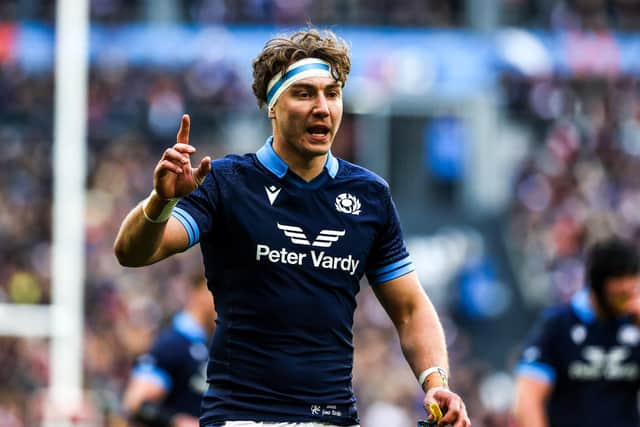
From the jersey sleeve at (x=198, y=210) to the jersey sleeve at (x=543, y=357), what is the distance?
10.8ft

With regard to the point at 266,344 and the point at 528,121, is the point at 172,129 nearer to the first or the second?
the point at 528,121

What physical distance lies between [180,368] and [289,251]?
319 centimetres

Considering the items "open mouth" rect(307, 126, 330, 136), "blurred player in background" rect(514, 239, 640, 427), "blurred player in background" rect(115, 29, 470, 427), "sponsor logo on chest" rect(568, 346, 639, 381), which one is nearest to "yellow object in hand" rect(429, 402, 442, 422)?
"blurred player in background" rect(115, 29, 470, 427)

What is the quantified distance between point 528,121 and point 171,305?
33.6ft

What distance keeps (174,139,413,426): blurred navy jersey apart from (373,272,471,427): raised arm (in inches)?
8.9

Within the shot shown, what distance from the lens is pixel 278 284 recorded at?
4.82m

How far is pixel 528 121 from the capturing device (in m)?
25.4

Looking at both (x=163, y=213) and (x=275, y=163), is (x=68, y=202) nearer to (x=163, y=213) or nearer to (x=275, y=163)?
(x=275, y=163)

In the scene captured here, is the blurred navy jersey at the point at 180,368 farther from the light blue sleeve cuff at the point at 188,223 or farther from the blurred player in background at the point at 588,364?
the light blue sleeve cuff at the point at 188,223

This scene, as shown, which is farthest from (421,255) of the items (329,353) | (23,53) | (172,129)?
(329,353)

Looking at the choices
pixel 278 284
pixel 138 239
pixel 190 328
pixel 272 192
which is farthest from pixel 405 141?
pixel 138 239

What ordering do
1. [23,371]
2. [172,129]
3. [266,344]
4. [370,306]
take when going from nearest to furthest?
[266,344] → [23,371] → [370,306] → [172,129]

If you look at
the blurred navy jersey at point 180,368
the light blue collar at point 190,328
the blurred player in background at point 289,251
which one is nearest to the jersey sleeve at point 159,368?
the blurred navy jersey at point 180,368

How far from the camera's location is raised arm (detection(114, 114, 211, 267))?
4.43m
